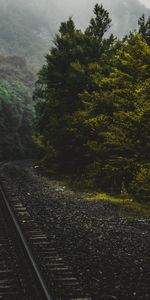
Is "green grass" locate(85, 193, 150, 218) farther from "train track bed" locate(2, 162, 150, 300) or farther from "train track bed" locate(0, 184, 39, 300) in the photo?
"train track bed" locate(0, 184, 39, 300)

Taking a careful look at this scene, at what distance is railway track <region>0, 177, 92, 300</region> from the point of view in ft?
24.3

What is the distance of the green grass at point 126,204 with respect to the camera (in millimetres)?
14745

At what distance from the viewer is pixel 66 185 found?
71.1 feet

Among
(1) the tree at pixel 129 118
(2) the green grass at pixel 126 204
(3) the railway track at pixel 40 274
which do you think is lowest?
(3) the railway track at pixel 40 274

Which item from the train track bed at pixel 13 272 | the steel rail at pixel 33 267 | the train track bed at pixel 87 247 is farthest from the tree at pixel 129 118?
the train track bed at pixel 13 272

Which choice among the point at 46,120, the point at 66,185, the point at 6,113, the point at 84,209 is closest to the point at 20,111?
the point at 6,113

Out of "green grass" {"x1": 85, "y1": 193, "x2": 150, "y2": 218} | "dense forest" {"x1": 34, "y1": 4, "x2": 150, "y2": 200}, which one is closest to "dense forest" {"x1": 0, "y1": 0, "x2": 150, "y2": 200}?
"dense forest" {"x1": 34, "y1": 4, "x2": 150, "y2": 200}

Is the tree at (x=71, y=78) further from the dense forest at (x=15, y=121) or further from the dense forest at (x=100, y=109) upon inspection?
the dense forest at (x=15, y=121)

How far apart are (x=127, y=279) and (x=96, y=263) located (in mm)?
974

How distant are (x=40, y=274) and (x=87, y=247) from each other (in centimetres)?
227

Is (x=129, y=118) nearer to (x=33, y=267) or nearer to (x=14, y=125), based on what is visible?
(x=33, y=267)

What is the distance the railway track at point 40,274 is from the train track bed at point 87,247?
0.06 ft

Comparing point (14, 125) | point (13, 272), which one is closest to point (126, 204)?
point (13, 272)

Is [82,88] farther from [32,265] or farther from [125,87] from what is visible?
[32,265]
